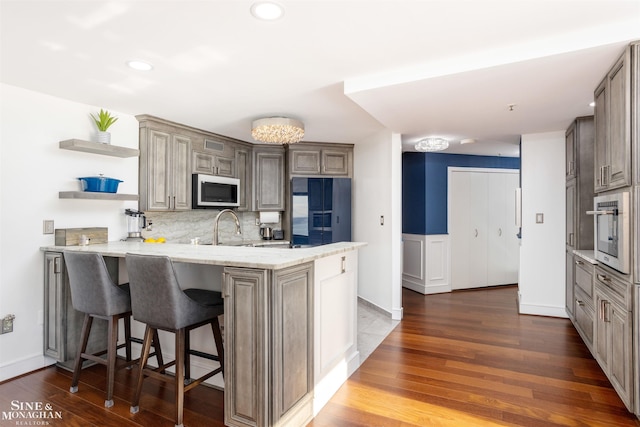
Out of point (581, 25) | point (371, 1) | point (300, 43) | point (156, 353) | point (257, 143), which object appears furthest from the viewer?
point (257, 143)

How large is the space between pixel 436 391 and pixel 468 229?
3826mm

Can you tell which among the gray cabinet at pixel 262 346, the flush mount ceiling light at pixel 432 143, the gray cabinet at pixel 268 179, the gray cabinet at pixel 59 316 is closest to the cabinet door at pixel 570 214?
the flush mount ceiling light at pixel 432 143

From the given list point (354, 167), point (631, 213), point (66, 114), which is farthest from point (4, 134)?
point (631, 213)

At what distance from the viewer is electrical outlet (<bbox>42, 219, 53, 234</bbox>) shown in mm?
2934

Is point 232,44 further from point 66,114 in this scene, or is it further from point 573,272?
point 573,272

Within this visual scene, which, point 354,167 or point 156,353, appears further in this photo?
point 354,167

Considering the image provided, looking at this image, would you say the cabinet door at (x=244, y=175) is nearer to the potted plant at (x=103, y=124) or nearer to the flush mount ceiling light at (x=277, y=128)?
the flush mount ceiling light at (x=277, y=128)

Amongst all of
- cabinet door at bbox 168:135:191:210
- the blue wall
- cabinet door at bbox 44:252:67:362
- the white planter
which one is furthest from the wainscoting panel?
cabinet door at bbox 44:252:67:362

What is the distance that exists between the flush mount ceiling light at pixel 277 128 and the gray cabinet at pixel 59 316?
6.63ft

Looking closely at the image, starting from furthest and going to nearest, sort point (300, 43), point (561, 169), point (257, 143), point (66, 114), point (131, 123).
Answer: point (257, 143), point (561, 169), point (131, 123), point (66, 114), point (300, 43)

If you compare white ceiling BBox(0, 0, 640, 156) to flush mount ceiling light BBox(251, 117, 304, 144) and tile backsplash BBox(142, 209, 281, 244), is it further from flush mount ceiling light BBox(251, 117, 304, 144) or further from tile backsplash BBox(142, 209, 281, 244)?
tile backsplash BBox(142, 209, 281, 244)

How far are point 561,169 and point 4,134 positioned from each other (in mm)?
5356

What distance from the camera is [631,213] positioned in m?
2.05

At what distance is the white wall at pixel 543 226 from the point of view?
418cm
